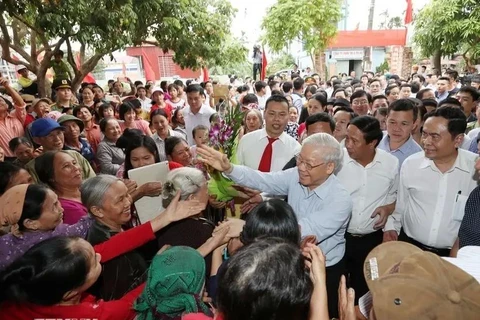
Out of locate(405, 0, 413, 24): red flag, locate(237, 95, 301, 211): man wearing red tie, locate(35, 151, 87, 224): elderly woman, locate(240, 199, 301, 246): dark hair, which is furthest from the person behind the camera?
locate(405, 0, 413, 24): red flag

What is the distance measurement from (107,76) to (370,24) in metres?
16.8

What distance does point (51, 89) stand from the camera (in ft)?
26.4

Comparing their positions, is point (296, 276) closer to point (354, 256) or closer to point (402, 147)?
point (354, 256)

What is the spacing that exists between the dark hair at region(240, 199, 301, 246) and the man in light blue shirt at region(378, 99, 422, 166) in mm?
2131

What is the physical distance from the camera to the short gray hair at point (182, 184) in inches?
92.2

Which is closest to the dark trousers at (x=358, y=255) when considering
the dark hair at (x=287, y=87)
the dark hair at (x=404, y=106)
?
the dark hair at (x=404, y=106)

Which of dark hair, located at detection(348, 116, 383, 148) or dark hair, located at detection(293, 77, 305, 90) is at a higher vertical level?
dark hair, located at detection(293, 77, 305, 90)

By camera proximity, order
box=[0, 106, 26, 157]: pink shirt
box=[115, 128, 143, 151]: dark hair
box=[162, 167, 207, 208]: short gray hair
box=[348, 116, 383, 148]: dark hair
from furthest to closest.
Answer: box=[0, 106, 26, 157]: pink shirt < box=[115, 128, 143, 151]: dark hair < box=[348, 116, 383, 148]: dark hair < box=[162, 167, 207, 208]: short gray hair

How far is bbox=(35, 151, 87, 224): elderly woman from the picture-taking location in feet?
9.00

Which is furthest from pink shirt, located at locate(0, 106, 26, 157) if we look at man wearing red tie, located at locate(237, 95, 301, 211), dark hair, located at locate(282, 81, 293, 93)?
dark hair, located at locate(282, 81, 293, 93)

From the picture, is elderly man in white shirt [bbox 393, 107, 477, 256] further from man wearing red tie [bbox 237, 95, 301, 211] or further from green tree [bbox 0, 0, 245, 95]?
green tree [bbox 0, 0, 245, 95]

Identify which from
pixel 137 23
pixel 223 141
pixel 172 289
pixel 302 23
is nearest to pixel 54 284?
pixel 172 289

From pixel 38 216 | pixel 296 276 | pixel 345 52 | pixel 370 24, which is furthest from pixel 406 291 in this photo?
pixel 345 52

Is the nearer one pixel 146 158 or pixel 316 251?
pixel 316 251
